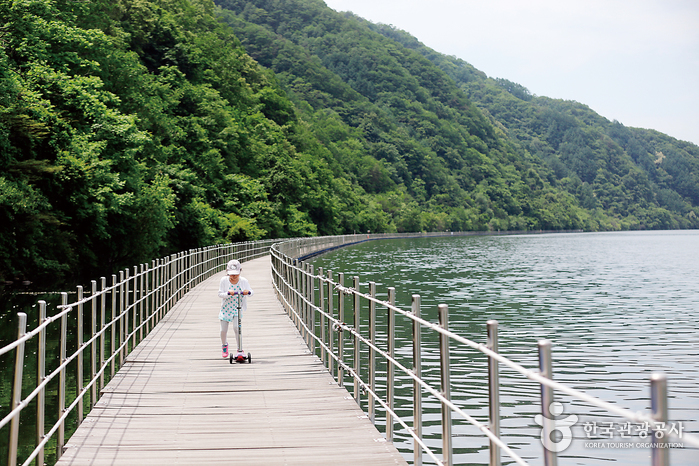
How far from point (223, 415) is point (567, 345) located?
15.7 meters

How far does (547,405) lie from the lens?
3.91 m

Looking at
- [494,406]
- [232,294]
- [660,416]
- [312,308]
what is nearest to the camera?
[660,416]

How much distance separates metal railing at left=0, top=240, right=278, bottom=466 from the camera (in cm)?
611

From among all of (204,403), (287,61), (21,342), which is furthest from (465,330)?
(287,61)

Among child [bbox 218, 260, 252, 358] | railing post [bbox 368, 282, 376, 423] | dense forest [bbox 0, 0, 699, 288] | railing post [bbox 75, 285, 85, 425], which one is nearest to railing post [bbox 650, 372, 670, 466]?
railing post [bbox 368, 282, 376, 423]

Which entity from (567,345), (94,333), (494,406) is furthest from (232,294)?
(567,345)

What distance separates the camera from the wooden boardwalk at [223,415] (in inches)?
272

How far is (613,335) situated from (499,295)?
12.5 metres

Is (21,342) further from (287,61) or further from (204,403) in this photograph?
(287,61)

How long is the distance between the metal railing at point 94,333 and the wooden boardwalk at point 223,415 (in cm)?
32

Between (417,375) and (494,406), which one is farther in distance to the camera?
(417,375)

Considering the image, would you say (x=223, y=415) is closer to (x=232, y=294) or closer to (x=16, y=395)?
(x=16, y=395)

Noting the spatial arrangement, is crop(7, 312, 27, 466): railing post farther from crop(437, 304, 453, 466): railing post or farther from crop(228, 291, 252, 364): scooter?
crop(228, 291, 252, 364): scooter

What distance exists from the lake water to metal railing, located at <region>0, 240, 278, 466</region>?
172 inches
